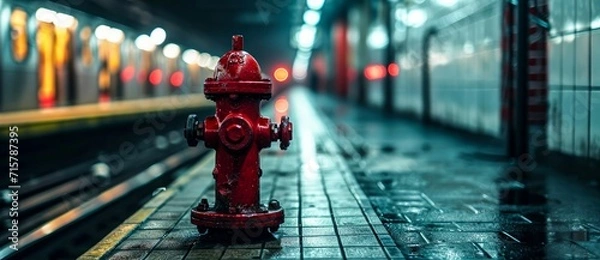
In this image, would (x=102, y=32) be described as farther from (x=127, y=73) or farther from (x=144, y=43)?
(x=144, y=43)

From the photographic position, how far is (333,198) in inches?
308

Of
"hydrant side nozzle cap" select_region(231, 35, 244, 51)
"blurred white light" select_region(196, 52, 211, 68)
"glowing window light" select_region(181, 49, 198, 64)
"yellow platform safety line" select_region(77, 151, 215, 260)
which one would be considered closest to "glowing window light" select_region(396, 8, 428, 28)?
"glowing window light" select_region(181, 49, 198, 64)

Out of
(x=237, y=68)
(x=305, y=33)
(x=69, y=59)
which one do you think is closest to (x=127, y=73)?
(x=69, y=59)

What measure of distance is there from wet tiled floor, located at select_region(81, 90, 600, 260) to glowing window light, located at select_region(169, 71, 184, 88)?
71.6ft

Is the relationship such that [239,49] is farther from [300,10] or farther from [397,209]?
[300,10]

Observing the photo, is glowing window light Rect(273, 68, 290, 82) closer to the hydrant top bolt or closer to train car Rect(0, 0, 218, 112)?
train car Rect(0, 0, 218, 112)

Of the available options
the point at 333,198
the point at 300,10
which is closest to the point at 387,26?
the point at 300,10

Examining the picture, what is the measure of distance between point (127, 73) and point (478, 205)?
2015 cm

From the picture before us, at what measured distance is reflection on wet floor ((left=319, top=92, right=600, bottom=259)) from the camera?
210 inches

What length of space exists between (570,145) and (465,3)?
806 centimetres

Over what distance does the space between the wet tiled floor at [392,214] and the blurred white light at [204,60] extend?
95.4 ft

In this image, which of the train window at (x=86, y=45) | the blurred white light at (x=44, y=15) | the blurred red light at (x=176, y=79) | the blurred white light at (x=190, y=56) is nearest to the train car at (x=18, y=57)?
the blurred white light at (x=44, y=15)

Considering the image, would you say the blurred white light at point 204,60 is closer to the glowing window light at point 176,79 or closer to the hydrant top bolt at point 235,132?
the glowing window light at point 176,79

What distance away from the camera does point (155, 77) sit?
30078 mm
